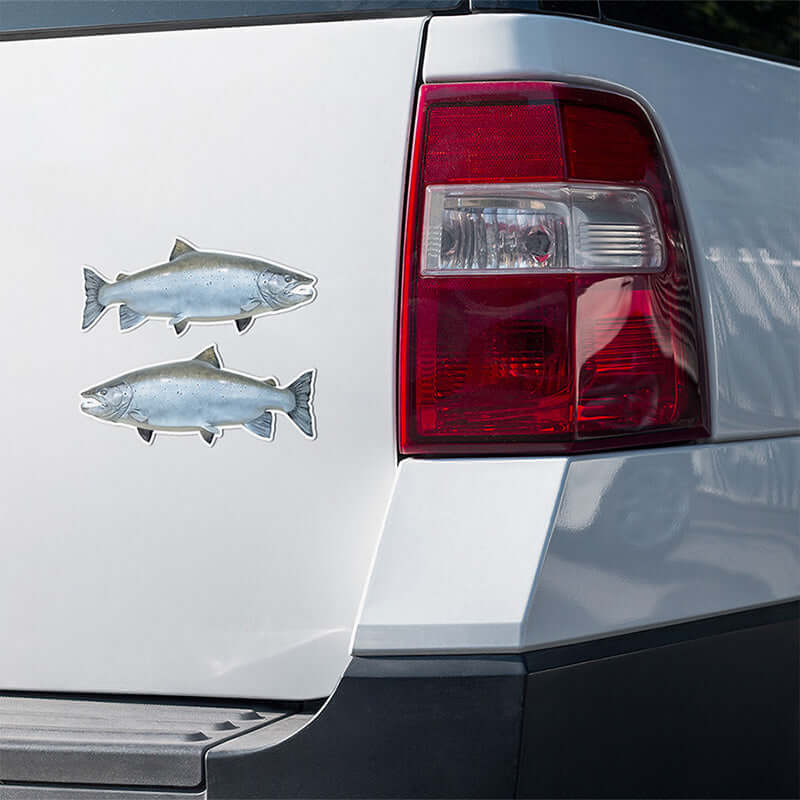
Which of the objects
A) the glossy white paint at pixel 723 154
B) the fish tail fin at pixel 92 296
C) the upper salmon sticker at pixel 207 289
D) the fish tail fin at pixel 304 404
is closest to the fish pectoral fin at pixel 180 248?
the upper salmon sticker at pixel 207 289

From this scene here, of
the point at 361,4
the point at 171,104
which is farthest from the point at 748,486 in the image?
the point at 171,104

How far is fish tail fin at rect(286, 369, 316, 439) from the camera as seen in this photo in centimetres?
137

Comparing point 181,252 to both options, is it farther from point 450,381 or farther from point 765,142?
point 765,142

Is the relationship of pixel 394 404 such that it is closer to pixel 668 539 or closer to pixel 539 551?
pixel 539 551

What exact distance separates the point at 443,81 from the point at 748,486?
0.67 meters

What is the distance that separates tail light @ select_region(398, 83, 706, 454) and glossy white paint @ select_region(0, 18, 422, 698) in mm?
47

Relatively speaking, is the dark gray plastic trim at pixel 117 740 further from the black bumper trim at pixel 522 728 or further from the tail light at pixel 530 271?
the tail light at pixel 530 271

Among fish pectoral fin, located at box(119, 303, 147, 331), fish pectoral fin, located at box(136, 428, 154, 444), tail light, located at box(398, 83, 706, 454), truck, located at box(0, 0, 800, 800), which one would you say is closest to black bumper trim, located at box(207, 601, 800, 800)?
truck, located at box(0, 0, 800, 800)

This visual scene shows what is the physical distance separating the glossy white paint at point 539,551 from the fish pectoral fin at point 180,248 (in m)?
0.40

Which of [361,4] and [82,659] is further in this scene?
[82,659]

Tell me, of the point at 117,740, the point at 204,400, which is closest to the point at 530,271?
the point at 204,400

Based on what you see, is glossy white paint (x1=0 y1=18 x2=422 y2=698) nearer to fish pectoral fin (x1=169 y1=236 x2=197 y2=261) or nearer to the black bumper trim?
fish pectoral fin (x1=169 y1=236 x2=197 y2=261)

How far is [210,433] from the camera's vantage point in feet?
4.59

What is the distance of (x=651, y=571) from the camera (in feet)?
4.45
